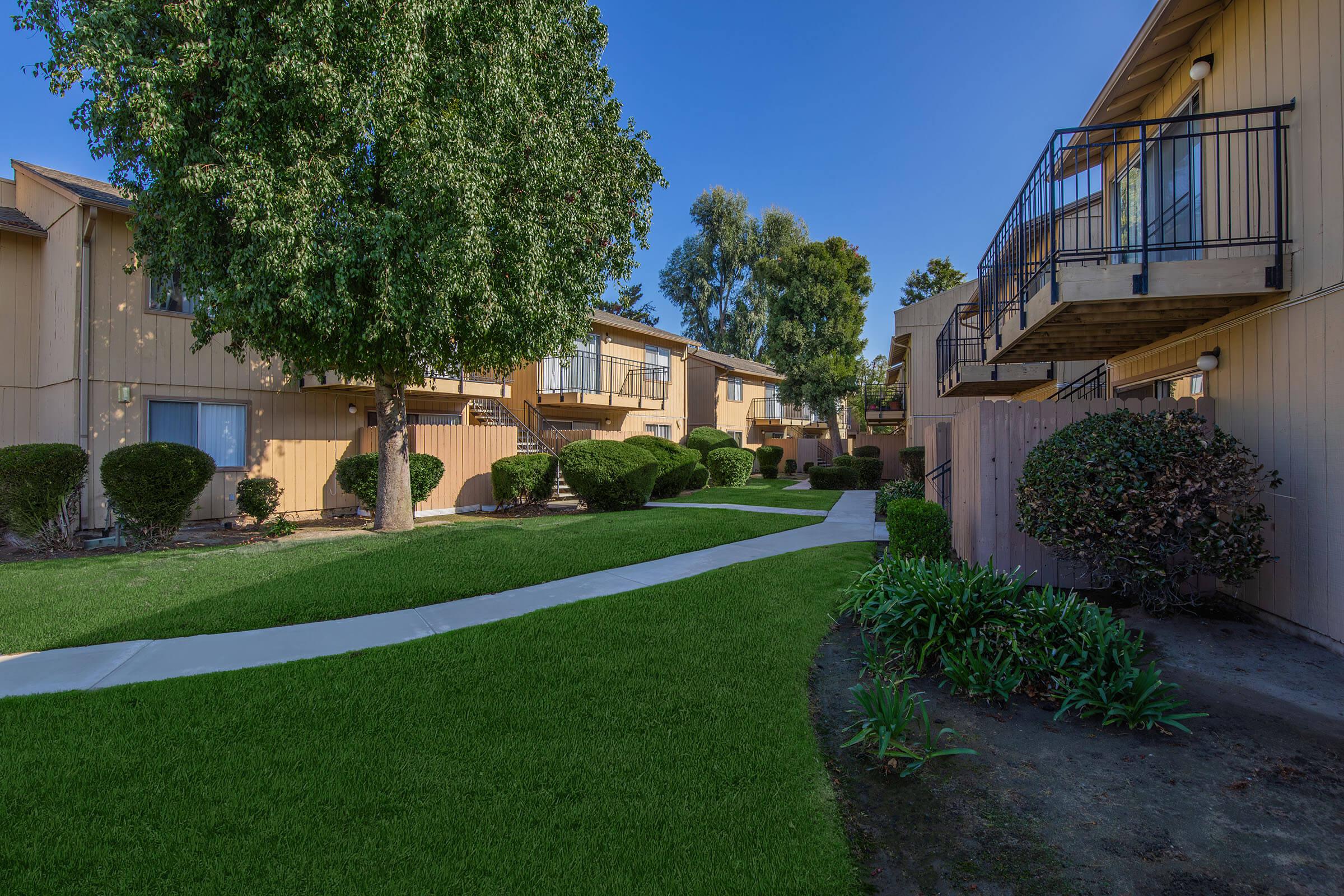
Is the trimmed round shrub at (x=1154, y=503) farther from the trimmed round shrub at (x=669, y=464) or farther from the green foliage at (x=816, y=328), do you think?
the green foliage at (x=816, y=328)

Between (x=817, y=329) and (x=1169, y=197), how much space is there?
63.7 ft

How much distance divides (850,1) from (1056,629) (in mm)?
12796

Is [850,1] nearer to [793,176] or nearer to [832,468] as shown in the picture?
[793,176]

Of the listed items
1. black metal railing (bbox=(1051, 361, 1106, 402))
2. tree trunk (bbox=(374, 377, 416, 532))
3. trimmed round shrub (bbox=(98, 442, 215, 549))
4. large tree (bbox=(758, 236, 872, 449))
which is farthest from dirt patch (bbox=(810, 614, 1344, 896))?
large tree (bbox=(758, 236, 872, 449))

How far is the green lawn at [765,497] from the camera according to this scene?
15759 mm

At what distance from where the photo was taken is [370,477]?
43.5 feet

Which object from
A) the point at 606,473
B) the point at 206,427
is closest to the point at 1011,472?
the point at 606,473

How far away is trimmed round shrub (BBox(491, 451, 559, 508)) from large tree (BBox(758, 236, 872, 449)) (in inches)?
551

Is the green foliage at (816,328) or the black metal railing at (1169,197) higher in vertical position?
the green foliage at (816,328)

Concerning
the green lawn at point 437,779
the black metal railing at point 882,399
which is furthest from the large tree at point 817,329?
the green lawn at point 437,779

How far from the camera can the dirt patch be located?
254 cm

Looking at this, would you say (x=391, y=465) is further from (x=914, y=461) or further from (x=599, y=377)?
(x=914, y=461)

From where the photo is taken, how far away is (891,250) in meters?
27.4

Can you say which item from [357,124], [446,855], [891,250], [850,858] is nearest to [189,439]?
[357,124]
